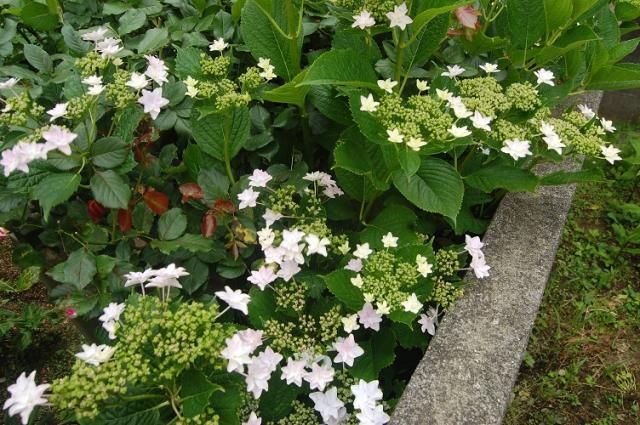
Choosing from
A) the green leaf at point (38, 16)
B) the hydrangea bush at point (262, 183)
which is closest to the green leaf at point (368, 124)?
the hydrangea bush at point (262, 183)

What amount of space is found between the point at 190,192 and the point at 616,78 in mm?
1400

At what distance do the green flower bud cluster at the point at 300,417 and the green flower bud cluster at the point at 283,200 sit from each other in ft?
1.62

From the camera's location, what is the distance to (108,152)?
1305 millimetres

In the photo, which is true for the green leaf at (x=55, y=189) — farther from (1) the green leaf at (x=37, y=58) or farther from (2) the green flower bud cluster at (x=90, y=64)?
(1) the green leaf at (x=37, y=58)

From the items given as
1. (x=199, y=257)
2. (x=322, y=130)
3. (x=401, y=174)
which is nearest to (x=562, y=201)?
(x=401, y=174)

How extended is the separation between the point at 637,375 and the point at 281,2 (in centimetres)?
176

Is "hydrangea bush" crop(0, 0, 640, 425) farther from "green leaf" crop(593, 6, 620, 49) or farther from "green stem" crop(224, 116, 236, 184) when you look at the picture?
"green leaf" crop(593, 6, 620, 49)

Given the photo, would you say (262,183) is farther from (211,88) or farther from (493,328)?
(493,328)

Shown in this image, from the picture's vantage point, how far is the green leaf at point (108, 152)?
51.0 inches

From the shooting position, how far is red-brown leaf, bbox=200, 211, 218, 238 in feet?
4.60

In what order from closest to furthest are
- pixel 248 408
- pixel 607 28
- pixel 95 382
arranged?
pixel 95 382, pixel 248 408, pixel 607 28

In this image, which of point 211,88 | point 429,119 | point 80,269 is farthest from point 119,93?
point 429,119

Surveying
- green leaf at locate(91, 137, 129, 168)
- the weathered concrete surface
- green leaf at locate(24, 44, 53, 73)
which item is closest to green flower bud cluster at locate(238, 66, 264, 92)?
green leaf at locate(91, 137, 129, 168)

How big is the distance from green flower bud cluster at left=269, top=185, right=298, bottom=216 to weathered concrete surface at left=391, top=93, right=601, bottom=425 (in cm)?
51
